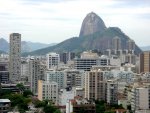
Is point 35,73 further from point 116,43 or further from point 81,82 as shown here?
point 116,43

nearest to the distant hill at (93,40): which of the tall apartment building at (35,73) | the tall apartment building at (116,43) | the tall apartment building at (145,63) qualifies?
the tall apartment building at (116,43)

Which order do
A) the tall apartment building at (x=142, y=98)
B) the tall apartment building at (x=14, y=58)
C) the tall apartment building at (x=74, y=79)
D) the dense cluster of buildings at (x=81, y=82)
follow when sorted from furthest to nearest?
the tall apartment building at (x=14, y=58)
the tall apartment building at (x=74, y=79)
the dense cluster of buildings at (x=81, y=82)
the tall apartment building at (x=142, y=98)

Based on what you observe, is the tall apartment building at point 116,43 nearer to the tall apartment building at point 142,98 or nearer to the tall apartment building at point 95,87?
the tall apartment building at point 95,87

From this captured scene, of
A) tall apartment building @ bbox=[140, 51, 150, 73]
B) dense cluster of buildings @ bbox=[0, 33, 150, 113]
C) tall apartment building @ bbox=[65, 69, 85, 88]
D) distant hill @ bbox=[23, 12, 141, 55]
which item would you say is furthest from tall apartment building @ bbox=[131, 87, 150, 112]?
distant hill @ bbox=[23, 12, 141, 55]

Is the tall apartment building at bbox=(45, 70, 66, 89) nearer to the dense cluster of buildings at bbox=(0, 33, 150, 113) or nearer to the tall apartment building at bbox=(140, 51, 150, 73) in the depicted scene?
the dense cluster of buildings at bbox=(0, 33, 150, 113)

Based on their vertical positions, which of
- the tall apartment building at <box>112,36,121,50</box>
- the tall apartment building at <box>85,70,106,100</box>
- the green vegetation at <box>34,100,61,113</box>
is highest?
the tall apartment building at <box>112,36,121,50</box>

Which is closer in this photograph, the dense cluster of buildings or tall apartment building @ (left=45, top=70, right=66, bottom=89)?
the dense cluster of buildings

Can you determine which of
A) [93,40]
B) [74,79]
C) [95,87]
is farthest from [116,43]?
[95,87]

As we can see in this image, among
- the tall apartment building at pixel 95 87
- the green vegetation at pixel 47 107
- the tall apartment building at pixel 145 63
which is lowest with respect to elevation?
the green vegetation at pixel 47 107

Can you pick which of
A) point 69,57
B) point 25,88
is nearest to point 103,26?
point 69,57
